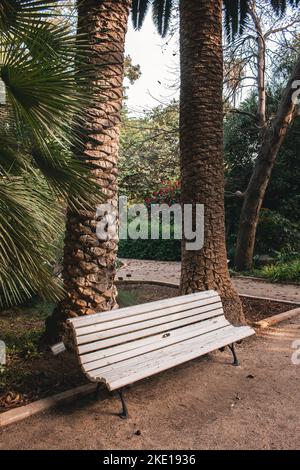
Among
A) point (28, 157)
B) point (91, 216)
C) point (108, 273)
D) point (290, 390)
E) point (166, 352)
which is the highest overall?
point (28, 157)

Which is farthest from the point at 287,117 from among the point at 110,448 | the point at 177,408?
the point at 110,448

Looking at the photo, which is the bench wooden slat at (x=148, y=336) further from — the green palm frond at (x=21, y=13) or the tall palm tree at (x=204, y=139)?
the green palm frond at (x=21, y=13)

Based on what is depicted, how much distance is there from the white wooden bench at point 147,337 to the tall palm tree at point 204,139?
3.11 ft

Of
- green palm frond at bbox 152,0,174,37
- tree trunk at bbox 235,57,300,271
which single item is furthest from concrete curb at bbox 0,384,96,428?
green palm frond at bbox 152,0,174,37

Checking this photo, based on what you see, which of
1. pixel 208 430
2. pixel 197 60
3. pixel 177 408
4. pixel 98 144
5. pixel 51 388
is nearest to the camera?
pixel 208 430

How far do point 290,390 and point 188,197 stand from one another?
9.20 feet

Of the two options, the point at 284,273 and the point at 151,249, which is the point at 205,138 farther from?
the point at 151,249

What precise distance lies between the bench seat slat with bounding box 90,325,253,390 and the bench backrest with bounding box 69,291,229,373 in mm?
91

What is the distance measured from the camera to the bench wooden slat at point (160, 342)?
3.18 m

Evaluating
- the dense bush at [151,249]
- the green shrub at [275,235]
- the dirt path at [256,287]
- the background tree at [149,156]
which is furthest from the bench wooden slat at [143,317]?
the dense bush at [151,249]

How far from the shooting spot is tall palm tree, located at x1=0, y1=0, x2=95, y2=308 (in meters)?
2.76

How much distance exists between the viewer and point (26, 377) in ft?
12.1

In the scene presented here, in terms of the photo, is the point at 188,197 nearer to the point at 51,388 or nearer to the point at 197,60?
the point at 197,60

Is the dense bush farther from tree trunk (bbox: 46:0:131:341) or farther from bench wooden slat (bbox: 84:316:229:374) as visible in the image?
tree trunk (bbox: 46:0:131:341)
